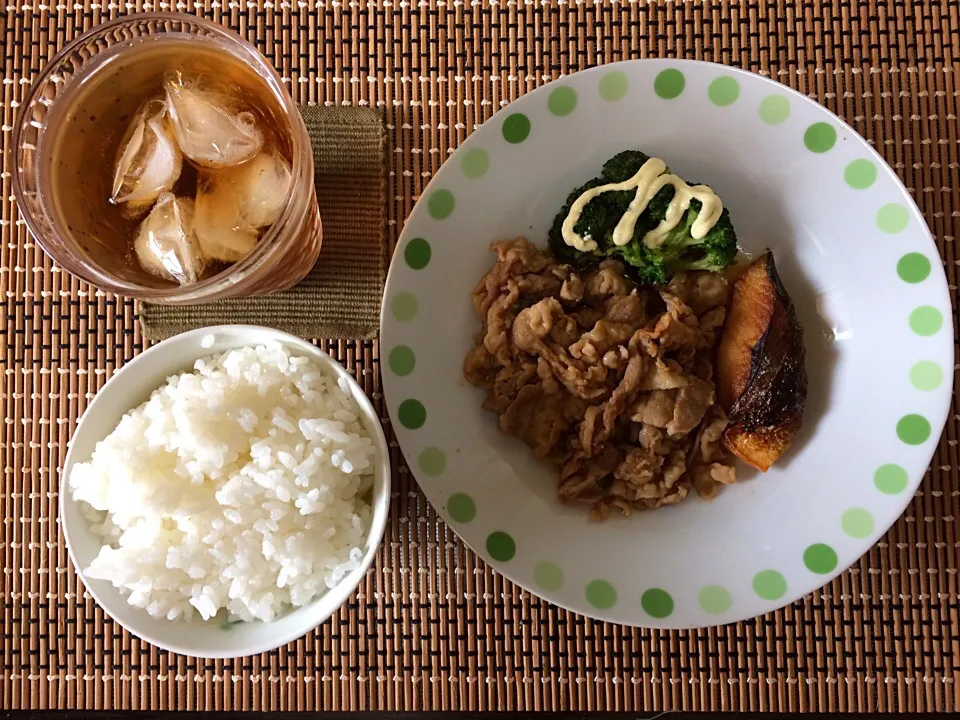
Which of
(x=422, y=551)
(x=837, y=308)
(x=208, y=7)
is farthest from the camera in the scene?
(x=208, y=7)

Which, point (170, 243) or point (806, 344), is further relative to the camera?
point (806, 344)

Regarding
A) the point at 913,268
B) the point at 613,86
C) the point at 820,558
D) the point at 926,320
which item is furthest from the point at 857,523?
the point at 613,86

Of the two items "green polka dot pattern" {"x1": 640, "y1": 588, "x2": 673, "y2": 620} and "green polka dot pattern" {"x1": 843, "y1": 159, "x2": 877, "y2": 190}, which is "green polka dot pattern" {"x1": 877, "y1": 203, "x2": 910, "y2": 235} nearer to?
"green polka dot pattern" {"x1": 843, "y1": 159, "x2": 877, "y2": 190}

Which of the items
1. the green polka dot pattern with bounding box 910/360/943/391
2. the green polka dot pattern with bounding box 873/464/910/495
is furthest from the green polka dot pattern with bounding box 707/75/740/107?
the green polka dot pattern with bounding box 873/464/910/495

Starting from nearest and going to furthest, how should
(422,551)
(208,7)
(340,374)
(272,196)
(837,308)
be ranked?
(272,196) < (340,374) < (837,308) < (422,551) < (208,7)

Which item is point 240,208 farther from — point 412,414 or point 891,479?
point 891,479

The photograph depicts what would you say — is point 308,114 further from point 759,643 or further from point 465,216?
point 759,643

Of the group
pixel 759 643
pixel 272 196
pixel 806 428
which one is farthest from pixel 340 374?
pixel 759 643
